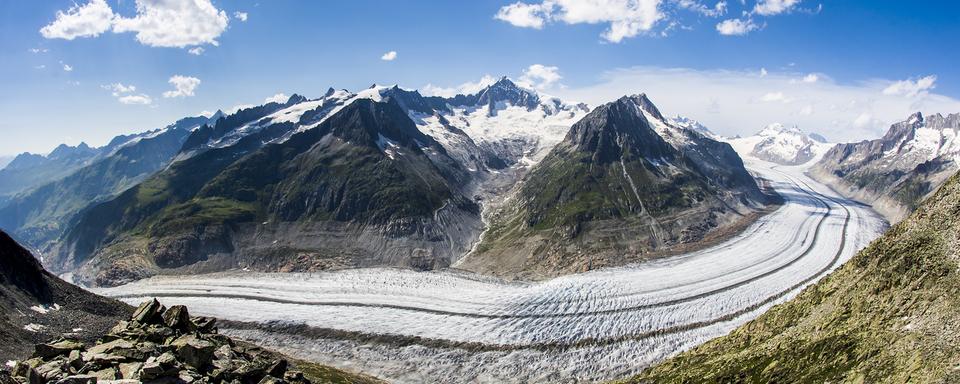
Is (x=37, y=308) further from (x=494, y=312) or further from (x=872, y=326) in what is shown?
(x=872, y=326)

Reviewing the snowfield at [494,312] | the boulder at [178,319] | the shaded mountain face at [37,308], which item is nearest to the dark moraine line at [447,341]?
the snowfield at [494,312]

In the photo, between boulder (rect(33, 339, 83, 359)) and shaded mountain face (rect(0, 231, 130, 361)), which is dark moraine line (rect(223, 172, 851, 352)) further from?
boulder (rect(33, 339, 83, 359))

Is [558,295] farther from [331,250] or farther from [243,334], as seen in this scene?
[331,250]

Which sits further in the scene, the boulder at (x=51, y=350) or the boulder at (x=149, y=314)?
the boulder at (x=149, y=314)

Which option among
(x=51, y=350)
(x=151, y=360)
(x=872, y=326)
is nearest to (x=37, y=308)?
(x=51, y=350)

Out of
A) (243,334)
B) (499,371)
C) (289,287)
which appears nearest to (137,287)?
(289,287)

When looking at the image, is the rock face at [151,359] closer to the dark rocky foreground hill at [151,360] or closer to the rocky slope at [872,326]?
the dark rocky foreground hill at [151,360]
